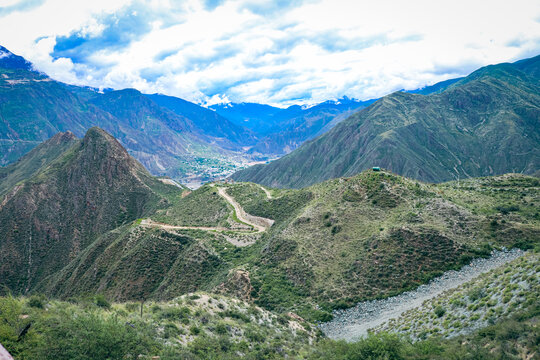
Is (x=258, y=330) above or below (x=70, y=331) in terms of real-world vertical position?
below

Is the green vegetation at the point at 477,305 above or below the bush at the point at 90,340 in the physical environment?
below

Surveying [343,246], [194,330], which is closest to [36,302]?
[194,330]

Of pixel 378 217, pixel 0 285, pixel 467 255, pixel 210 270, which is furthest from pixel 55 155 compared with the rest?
pixel 467 255

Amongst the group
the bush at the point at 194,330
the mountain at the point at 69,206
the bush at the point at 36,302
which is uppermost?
the bush at the point at 36,302

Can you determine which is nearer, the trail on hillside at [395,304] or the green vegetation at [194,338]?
the green vegetation at [194,338]

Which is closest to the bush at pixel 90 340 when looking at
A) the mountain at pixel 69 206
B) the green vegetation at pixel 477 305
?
the green vegetation at pixel 477 305

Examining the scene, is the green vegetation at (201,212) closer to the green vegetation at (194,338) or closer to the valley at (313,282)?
the valley at (313,282)

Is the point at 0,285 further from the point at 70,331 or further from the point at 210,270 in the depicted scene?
the point at 70,331

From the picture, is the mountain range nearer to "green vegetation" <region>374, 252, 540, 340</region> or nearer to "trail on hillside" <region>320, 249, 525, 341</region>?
"trail on hillside" <region>320, 249, 525, 341</region>
